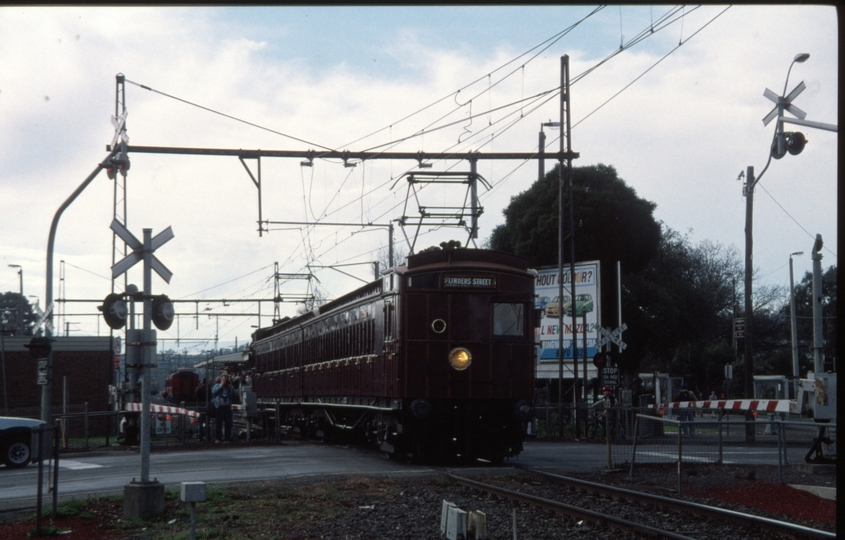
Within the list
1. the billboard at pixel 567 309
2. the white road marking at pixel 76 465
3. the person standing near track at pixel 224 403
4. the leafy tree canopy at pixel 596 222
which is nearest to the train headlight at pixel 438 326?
the white road marking at pixel 76 465

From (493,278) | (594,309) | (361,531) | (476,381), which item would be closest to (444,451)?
(476,381)

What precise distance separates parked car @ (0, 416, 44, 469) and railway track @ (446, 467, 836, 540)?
33.4ft

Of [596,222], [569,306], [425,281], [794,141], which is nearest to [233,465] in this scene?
[425,281]

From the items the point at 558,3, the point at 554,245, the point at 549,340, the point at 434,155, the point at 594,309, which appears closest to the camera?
the point at 558,3

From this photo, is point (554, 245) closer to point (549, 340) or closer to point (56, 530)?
point (549, 340)

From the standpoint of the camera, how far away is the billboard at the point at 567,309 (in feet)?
124

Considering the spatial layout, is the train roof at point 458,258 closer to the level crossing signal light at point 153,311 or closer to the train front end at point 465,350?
the train front end at point 465,350

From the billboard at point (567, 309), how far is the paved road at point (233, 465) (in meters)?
13.3

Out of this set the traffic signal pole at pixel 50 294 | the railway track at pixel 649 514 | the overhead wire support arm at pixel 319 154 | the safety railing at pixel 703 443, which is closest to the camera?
the railway track at pixel 649 514

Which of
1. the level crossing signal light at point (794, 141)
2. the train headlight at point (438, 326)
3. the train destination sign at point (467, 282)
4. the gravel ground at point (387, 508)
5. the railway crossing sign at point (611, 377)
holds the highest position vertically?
the level crossing signal light at point (794, 141)

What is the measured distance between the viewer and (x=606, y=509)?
1186 cm

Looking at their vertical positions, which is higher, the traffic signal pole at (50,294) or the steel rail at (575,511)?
the traffic signal pole at (50,294)

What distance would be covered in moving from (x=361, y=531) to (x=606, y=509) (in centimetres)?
313

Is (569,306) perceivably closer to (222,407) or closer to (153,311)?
(222,407)
